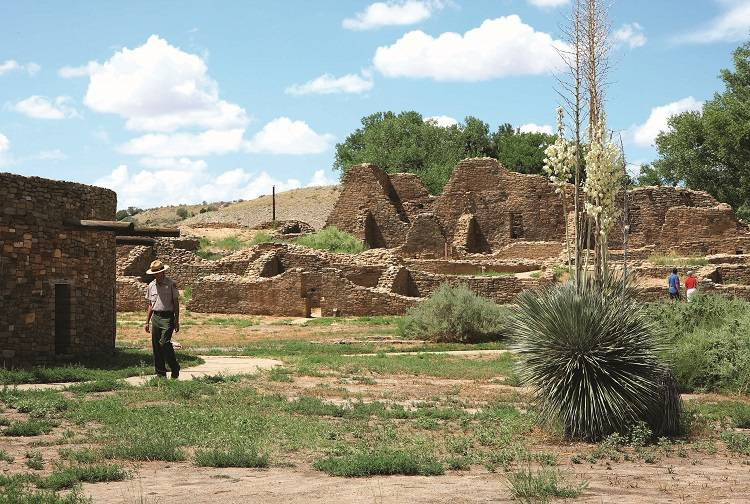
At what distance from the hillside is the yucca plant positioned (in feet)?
206

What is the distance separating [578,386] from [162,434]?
4505 mm

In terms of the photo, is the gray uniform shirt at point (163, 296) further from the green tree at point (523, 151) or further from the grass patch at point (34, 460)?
the green tree at point (523, 151)

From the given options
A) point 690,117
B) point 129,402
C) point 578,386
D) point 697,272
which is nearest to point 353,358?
point 129,402

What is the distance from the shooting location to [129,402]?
1217cm

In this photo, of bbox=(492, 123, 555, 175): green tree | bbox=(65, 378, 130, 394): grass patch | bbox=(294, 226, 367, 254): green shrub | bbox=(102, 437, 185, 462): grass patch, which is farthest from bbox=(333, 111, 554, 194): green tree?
bbox=(102, 437, 185, 462): grass patch

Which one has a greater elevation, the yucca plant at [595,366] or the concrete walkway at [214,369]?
the yucca plant at [595,366]

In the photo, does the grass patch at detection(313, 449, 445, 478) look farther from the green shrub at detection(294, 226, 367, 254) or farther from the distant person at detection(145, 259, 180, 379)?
the green shrub at detection(294, 226, 367, 254)

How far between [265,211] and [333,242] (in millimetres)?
40014

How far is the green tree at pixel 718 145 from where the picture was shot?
47.8 meters

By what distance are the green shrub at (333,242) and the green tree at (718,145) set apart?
19.4 meters

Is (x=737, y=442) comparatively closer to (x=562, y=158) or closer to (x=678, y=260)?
(x=562, y=158)

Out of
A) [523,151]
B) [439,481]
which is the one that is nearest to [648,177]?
[523,151]

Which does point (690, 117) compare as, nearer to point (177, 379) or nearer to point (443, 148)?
point (443, 148)

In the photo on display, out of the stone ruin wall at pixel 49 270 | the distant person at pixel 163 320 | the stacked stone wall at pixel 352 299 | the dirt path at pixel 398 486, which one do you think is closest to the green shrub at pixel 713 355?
the dirt path at pixel 398 486
